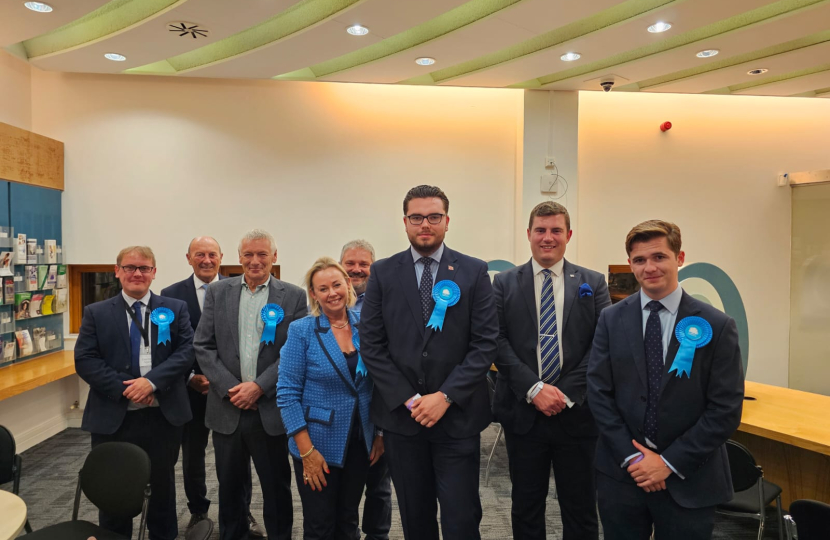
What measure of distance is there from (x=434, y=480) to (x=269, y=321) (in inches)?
48.3

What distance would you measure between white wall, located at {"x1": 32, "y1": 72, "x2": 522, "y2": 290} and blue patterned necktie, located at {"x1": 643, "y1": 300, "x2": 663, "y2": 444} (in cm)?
407

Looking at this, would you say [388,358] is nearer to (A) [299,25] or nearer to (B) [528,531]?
(B) [528,531]

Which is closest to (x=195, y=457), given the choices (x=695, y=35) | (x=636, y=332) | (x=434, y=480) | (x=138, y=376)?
(x=138, y=376)

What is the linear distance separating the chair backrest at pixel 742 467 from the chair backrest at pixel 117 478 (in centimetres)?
293

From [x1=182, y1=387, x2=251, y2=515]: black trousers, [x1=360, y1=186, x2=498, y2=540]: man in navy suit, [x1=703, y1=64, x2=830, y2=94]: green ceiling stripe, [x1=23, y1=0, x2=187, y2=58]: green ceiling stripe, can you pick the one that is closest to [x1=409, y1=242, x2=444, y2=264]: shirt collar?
[x1=360, y1=186, x2=498, y2=540]: man in navy suit

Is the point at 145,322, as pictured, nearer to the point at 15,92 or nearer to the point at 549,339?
the point at 549,339

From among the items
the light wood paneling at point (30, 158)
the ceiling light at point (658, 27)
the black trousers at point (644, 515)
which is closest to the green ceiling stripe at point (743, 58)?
the ceiling light at point (658, 27)

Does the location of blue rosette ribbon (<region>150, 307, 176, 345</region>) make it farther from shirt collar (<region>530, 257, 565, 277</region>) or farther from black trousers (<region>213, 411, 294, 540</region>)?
shirt collar (<region>530, 257, 565, 277</region>)

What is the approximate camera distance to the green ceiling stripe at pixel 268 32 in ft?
12.9

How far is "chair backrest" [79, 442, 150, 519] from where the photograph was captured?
2.36 m

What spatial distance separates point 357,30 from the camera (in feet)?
13.2

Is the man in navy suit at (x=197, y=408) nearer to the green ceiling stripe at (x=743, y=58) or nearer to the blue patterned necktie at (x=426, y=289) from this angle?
the blue patterned necktie at (x=426, y=289)

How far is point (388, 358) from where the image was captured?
2.22 meters

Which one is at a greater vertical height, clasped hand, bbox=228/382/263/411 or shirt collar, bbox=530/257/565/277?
shirt collar, bbox=530/257/565/277
